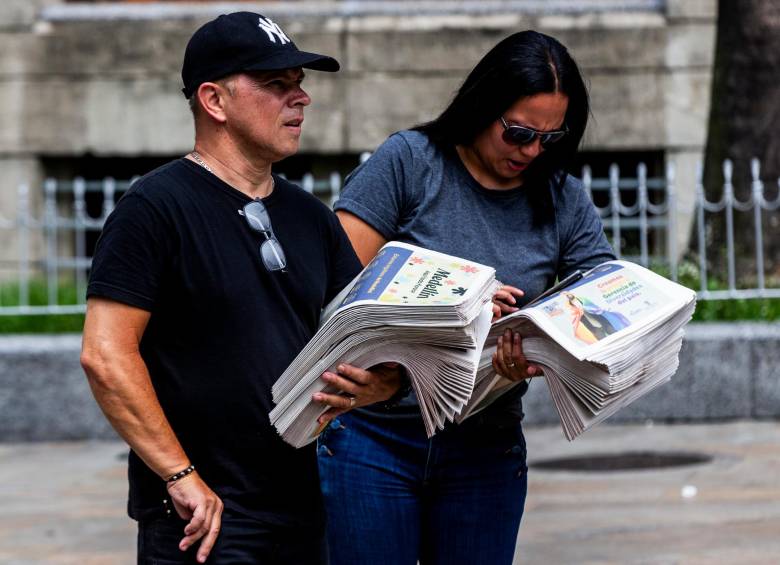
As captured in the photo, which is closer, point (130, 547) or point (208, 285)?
point (208, 285)

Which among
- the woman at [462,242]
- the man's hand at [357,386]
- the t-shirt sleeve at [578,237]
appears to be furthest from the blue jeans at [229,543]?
the t-shirt sleeve at [578,237]

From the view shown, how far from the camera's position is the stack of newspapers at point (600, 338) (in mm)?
2785

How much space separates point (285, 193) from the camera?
2.88m

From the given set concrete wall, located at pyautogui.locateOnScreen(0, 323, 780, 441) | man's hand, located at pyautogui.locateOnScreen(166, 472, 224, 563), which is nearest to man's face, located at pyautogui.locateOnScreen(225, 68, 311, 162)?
man's hand, located at pyautogui.locateOnScreen(166, 472, 224, 563)

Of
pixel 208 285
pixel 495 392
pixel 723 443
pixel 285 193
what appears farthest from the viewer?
pixel 723 443

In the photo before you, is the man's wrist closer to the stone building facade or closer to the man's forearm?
the man's forearm

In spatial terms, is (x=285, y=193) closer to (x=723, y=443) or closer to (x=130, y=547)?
(x=130, y=547)

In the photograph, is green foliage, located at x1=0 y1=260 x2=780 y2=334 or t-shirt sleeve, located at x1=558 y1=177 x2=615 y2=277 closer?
t-shirt sleeve, located at x1=558 y1=177 x2=615 y2=277

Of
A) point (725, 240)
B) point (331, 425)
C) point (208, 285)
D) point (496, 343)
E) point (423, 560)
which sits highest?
point (208, 285)

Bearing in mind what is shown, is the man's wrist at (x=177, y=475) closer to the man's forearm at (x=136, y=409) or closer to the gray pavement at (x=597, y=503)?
the man's forearm at (x=136, y=409)

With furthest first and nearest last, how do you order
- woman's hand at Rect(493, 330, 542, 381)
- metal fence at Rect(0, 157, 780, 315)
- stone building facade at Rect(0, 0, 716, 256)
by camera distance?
stone building facade at Rect(0, 0, 716, 256) < metal fence at Rect(0, 157, 780, 315) < woman's hand at Rect(493, 330, 542, 381)

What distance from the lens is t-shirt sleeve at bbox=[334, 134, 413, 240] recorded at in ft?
10.3

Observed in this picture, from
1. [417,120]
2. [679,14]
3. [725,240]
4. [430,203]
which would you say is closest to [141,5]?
[417,120]

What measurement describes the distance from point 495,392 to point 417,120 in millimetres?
9573
